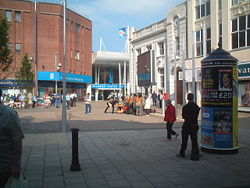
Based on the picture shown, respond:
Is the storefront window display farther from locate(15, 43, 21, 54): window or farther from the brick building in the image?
locate(15, 43, 21, 54): window

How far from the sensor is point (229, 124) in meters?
7.49

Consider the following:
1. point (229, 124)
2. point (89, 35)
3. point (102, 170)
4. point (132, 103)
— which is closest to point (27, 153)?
point (102, 170)

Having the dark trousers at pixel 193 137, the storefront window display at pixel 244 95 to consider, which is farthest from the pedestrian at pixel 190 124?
the storefront window display at pixel 244 95

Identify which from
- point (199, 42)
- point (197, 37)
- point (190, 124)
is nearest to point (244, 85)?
point (199, 42)

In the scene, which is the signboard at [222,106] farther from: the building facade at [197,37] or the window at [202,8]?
the window at [202,8]

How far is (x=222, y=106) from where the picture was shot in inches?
295

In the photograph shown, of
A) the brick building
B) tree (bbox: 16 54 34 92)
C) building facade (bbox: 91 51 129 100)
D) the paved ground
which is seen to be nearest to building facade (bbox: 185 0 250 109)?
the paved ground

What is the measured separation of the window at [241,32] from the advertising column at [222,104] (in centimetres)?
1446

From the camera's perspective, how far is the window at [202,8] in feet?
79.6

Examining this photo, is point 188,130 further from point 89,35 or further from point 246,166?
point 89,35

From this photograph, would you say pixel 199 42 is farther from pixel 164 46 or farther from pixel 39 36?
pixel 39 36

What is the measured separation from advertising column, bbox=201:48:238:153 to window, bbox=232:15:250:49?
14.5 meters

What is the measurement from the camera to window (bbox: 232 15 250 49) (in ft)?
66.4

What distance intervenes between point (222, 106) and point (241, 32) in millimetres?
15450
